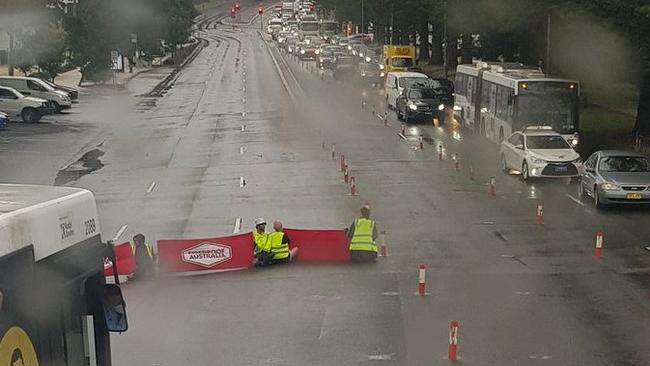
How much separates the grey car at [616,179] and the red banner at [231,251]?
9.17 meters

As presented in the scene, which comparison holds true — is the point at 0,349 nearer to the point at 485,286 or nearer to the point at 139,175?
the point at 485,286

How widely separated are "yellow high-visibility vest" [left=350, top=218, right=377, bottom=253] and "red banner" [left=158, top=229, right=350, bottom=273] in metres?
0.31

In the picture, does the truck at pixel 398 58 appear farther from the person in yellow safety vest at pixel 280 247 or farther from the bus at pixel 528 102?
the person in yellow safety vest at pixel 280 247

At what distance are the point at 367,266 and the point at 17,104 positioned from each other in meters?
35.8

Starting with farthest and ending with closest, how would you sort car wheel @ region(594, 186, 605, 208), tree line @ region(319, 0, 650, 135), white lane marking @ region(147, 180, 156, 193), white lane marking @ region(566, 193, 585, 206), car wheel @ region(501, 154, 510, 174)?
tree line @ region(319, 0, 650, 135) < car wheel @ region(501, 154, 510, 174) < white lane marking @ region(147, 180, 156, 193) < white lane marking @ region(566, 193, 585, 206) < car wheel @ region(594, 186, 605, 208)

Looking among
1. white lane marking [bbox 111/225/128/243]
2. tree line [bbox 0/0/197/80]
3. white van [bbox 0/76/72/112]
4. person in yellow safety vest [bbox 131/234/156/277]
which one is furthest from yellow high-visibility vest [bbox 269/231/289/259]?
tree line [bbox 0/0/197/80]

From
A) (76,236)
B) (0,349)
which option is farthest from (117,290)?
(0,349)

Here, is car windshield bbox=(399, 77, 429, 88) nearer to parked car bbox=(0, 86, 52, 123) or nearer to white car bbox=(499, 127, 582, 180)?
parked car bbox=(0, 86, 52, 123)

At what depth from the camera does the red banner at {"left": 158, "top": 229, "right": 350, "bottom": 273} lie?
64.1ft

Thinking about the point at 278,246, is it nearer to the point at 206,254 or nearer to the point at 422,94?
the point at 206,254

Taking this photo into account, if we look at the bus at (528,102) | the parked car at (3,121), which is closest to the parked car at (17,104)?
the parked car at (3,121)

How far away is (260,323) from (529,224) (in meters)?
10.9

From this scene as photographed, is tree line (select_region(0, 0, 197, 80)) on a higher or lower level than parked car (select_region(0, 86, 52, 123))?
higher

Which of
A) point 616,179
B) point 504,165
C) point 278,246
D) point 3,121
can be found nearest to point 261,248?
point 278,246
